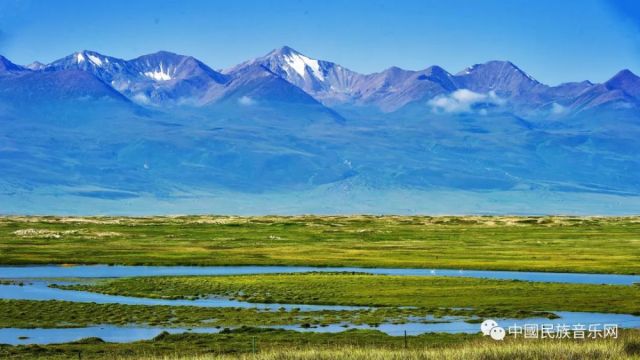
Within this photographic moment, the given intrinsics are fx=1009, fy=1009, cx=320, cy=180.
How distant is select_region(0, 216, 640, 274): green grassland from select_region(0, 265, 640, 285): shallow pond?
284cm

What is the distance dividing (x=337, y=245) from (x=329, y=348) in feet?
270

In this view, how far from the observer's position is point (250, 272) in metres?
89.4

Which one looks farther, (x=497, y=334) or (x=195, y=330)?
(x=195, y=330)

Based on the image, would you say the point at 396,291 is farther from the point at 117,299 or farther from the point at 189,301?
→ the point at 117,299

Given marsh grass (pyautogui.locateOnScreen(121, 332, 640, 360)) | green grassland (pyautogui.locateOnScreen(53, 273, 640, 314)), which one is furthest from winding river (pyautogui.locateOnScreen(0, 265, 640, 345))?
marsh grass (pyautogui.locateOnScreen(121, 332, 640, 360))

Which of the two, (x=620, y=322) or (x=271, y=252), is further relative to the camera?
(x=271, y=252)

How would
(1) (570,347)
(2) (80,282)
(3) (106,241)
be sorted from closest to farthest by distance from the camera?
(1) (570,347)
(2) (80,282)
(3) (106,241)

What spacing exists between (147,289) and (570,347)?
3894cm

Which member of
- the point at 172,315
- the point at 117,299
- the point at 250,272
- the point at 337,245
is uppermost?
the point at 337,245

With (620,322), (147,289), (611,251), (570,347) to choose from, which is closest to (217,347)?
(570,347)

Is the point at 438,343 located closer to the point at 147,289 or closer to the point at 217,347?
the point at 217,347

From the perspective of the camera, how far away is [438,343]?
45.9 m

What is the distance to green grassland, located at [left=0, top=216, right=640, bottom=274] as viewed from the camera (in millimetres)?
98750

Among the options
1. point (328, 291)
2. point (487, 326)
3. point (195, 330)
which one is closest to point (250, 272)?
point (328, 291)
